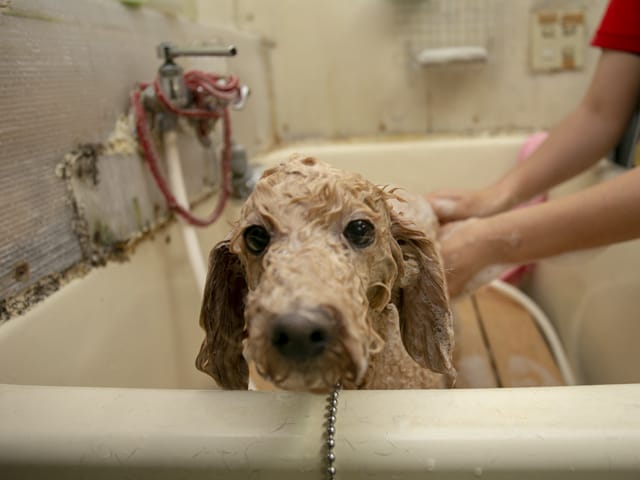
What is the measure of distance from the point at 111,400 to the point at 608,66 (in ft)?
3.50

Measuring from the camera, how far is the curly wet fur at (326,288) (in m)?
0.38

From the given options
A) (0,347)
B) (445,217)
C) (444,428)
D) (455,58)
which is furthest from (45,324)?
(455,58)

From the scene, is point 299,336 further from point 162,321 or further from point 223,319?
point 162,321

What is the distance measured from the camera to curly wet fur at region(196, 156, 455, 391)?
0.38 meters

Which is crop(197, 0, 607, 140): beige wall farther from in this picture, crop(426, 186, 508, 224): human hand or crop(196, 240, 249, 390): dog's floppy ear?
crop(196, 240, 249, 390): dog's floppy ear

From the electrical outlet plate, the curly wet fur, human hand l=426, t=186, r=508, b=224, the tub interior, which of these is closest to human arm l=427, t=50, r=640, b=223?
human hand l=426, t=186, r=508, b=224

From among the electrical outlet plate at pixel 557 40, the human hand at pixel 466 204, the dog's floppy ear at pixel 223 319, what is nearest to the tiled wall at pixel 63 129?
the dog's floppy ear at pixel 223 319

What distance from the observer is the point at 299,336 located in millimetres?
358

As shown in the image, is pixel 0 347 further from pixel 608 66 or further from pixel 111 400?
pixel 608 66

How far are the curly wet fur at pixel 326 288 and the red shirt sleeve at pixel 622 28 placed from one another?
0.66 meters

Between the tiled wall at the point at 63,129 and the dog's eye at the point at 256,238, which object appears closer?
the dog's eye at the point at 256,238

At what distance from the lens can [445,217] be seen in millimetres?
1022

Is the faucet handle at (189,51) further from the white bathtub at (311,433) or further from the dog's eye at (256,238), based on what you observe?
the white bathtub at (311,433)

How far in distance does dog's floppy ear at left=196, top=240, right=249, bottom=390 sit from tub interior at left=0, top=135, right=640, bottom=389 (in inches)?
2.1
